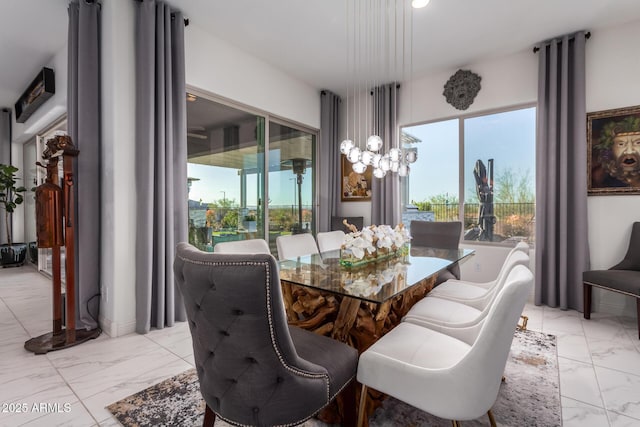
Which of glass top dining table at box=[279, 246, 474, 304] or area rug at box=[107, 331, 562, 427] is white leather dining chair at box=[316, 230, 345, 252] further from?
area rug at box=[107, 331, 562, 427]

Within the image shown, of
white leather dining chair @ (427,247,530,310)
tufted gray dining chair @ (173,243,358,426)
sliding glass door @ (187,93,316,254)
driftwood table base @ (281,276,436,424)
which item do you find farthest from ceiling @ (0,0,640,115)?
tufted gray dining chair @ (173,243,358,426)

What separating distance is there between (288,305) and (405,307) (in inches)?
30.3

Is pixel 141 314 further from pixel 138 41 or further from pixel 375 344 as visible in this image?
pixel 138 41

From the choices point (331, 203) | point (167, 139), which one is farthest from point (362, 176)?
point (167, 139)

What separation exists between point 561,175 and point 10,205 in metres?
7.89

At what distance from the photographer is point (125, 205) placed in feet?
8.30

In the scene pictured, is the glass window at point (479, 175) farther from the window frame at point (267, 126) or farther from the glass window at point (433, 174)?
the window frame at point (267, 126)

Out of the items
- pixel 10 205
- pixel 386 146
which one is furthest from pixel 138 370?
pixel 10 205

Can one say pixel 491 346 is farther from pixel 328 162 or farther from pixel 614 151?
pixel 328 162

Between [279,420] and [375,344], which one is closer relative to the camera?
[279,420]

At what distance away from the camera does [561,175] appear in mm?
3168

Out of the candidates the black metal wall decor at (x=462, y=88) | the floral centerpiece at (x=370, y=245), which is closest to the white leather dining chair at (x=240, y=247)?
the floral centerpiece at (x=370, y=245)

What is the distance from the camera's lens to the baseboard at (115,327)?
250 centimetres

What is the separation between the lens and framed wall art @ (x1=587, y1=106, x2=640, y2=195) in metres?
2.97
